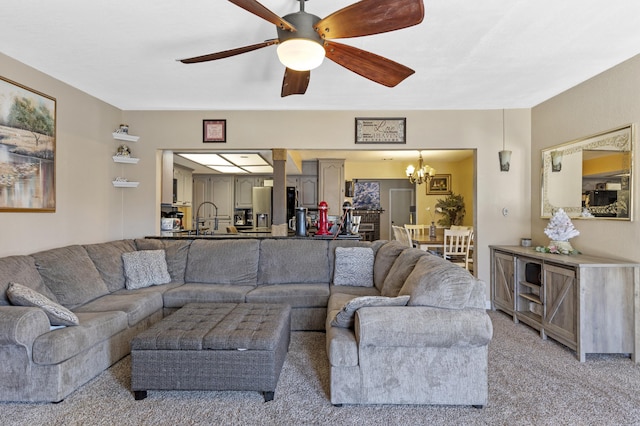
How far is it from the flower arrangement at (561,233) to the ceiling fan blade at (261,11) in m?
3.07

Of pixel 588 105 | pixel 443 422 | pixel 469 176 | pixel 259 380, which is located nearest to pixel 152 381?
pixel 259 380

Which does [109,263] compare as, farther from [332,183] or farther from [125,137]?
[332,183]

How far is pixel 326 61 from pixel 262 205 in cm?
540

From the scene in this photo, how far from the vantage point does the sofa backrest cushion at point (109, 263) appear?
3.27 metres

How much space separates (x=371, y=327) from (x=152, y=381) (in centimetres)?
134

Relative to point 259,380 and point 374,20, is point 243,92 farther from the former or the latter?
point 259,380

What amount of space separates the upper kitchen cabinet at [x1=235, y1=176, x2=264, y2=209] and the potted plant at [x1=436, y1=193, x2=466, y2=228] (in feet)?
13.8

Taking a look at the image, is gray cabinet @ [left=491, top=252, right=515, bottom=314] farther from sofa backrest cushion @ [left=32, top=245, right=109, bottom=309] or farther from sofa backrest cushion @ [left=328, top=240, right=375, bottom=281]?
sofa backrest cushion @ [left=32, top=245, right=109, bottom=309]

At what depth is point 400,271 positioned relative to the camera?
112 inches

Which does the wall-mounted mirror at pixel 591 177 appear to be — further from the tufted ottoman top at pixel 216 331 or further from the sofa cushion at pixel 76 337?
the sofa cushion at pixel 76 337

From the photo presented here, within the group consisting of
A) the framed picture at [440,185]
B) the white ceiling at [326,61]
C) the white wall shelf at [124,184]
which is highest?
the white ceiling at [326,61]

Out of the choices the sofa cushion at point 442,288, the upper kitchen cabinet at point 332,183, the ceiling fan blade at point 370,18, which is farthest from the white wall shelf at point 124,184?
the upper kitchen cabinet at point 332,183

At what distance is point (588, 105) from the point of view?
328cm

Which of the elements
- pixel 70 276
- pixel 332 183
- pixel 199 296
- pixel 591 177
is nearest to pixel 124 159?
pixel 70 276
